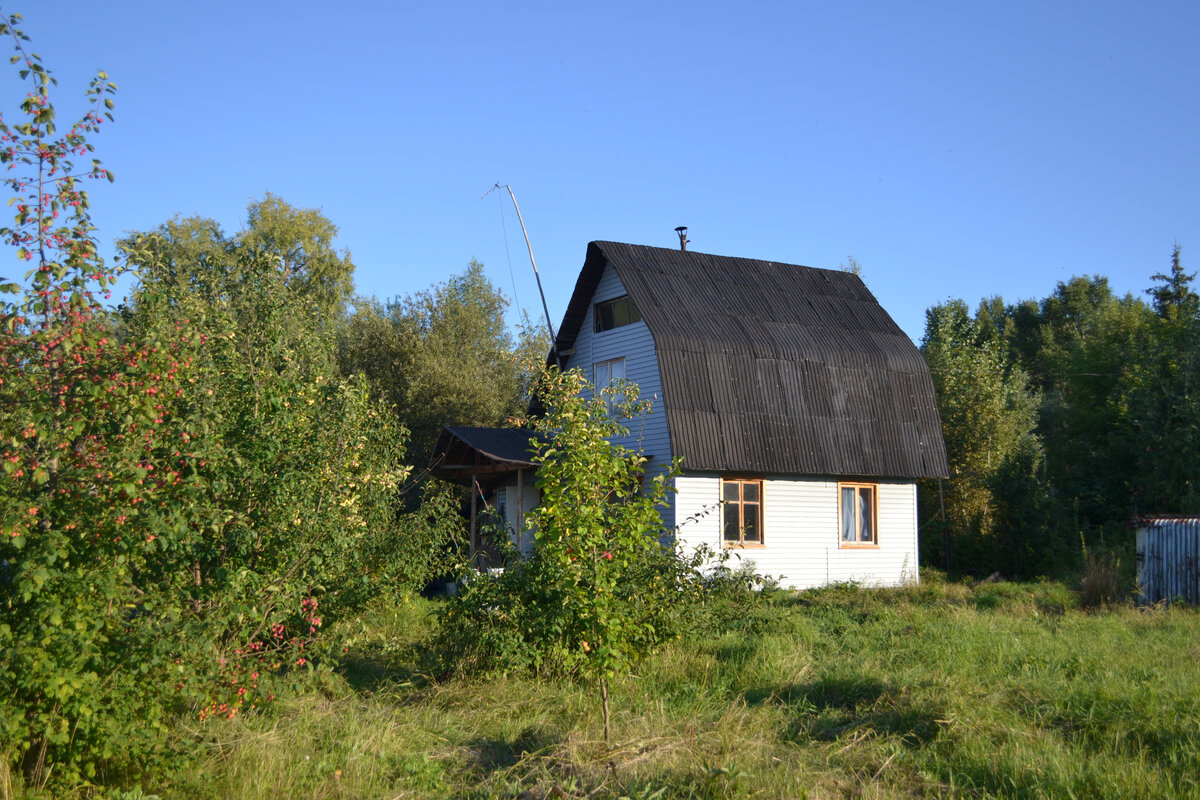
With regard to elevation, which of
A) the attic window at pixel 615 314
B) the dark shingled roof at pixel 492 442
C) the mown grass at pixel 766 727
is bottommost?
the mown grass at pixel 766 727

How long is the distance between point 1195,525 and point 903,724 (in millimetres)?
10147

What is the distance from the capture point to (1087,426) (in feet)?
95.0

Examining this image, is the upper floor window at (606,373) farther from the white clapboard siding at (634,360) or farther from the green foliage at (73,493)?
the green foliage at (73,493)

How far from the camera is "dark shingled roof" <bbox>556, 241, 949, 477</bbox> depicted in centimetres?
1970

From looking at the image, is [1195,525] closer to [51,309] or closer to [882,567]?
[882,567]

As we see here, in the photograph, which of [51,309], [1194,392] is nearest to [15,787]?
[51,309]

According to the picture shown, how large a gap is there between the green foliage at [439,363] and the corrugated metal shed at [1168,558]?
16.2 m

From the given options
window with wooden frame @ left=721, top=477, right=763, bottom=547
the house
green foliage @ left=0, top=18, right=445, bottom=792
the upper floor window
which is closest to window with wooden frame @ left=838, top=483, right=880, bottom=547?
the house

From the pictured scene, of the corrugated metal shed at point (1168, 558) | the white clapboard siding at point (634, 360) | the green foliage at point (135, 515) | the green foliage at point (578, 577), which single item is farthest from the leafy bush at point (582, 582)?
the corrugated metal shed at point (1168, 558)

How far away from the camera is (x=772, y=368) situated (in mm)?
20922

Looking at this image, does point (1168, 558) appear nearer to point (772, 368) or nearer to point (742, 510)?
point (742, 510)

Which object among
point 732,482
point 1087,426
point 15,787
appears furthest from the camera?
point 1087,426

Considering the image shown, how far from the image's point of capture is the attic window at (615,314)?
69.4 feet

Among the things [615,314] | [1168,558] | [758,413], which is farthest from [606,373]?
A: [1168,558]
